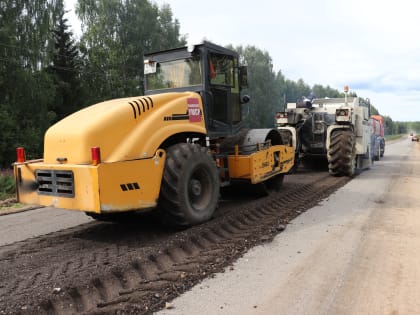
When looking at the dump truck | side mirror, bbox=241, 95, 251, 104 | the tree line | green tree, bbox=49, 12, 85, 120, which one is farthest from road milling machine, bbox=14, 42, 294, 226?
green tree, bbox=49, 12, 85, 120

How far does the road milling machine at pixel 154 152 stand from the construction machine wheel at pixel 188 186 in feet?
0.04

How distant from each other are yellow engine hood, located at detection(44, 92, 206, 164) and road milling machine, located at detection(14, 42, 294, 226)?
0.01 m

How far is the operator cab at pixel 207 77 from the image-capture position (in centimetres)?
583

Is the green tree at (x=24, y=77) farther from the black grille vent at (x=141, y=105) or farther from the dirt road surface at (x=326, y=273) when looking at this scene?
the dirt road surface at (x=326, y=273)

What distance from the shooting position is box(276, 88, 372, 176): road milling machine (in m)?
9.93

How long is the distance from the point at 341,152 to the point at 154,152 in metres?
6.63

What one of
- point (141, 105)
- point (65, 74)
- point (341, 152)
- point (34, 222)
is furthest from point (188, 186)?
point (65, 74)

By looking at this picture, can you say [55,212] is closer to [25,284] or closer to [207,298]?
[25,284]

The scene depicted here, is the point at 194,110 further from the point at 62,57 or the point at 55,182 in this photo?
the point at 62,57

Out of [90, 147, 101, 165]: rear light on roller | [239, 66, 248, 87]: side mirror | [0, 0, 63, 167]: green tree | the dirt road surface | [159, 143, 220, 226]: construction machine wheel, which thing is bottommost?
the dirt road surface

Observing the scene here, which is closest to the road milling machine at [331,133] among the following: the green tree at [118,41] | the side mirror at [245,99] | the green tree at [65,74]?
the side mirror at [245,99]

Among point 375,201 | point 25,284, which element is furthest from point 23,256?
point 375,201

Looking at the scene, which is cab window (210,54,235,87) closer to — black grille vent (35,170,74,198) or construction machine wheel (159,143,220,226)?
construction machine wheel (159,143,220,226)

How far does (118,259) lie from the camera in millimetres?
3963
